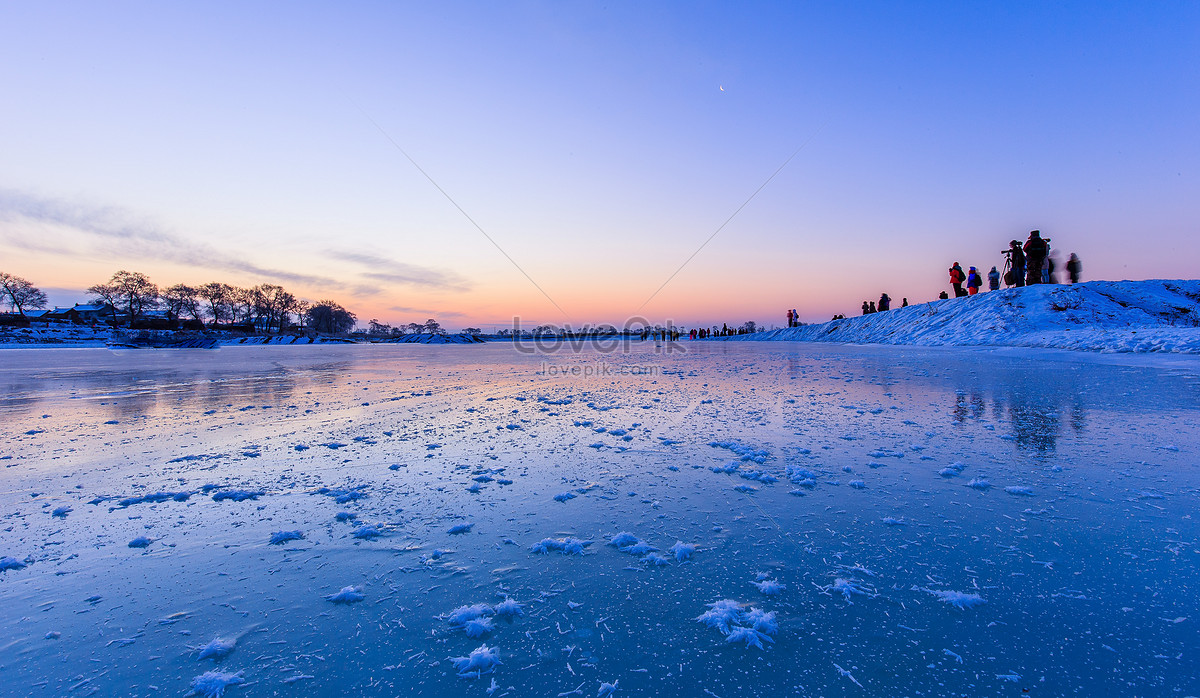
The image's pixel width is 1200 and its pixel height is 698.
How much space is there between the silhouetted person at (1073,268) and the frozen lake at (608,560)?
108ft

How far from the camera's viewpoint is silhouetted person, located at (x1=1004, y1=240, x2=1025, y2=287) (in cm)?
2748

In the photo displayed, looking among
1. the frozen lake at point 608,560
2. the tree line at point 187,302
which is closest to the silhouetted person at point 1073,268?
the frozen lake at point 608,560

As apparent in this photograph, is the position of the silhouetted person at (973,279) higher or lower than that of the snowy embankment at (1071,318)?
higher

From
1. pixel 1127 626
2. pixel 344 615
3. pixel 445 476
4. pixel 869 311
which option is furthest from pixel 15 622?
pixel 869 311

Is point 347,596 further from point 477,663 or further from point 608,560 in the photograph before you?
point 608,560

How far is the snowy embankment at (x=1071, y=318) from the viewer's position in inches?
692

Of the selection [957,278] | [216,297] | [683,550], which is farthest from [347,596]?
[216,297]

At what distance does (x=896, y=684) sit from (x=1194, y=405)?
880cm

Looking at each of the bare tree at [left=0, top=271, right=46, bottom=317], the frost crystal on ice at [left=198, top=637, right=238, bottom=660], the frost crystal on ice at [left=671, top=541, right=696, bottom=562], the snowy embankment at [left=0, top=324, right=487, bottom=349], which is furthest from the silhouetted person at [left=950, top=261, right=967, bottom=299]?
the bare tree at [left=0, top=271, right=46, bottom=317]

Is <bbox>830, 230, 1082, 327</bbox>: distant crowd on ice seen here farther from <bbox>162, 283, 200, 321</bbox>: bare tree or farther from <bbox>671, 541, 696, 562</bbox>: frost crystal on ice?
<bbox>162, 283, 200, 321</bbox>: bare tree

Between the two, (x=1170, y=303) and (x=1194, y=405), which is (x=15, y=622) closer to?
(x=1194, y=405)

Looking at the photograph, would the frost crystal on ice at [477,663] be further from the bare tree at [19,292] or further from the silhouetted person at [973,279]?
the bare tree at [19,292]

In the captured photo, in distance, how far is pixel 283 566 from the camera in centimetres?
249

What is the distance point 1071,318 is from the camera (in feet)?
70.9
